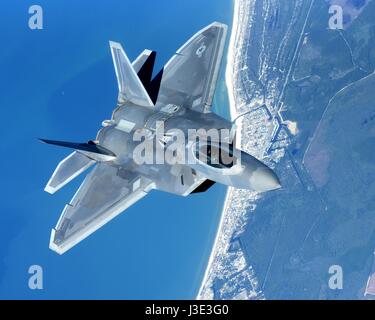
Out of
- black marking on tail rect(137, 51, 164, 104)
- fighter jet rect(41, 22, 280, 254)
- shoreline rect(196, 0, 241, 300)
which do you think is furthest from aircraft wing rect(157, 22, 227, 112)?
shoreline rect(196, 0, 241, 300)

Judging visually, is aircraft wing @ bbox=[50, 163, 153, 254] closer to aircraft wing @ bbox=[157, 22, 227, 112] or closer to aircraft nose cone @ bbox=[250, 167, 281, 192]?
aircraft wing @ bbox=[157, 22, 227, 112]

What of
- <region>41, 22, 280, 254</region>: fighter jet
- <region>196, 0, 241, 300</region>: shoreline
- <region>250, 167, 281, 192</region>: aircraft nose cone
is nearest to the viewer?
<region>250, 167, 281, 192</region>: aircraft nose cone

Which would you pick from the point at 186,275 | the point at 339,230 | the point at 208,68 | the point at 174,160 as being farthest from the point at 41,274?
the point at 339,230

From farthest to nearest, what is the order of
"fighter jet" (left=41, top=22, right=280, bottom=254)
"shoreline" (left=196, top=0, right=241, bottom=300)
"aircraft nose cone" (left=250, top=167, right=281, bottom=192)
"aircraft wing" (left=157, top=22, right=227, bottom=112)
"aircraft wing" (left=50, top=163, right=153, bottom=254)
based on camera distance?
1. "shoreline" (left=196, top=0, right=241, bottom=300)
2. "aircraft wing" (left=157, top=22, right=227, bottom=112)
3. "aircraft wing" (left=50, top=163, right=153, bottom=254)
4. "fighter jet" (left=41, top=22, right=280, bottom=254)
5. "aircraft nose cone" (left=250, top=167, right=281, bottom=192)

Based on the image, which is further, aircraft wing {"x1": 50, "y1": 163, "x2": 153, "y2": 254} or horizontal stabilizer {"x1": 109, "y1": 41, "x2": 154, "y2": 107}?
aircraft wing {"x1": 50, "y1": 163, "x2": 153, "y2": 254}

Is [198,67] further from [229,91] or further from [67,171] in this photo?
[229,91]

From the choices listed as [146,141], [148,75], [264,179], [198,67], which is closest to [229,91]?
[198,67]

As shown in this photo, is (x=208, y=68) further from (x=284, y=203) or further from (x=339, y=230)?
(x=339, y=230)
